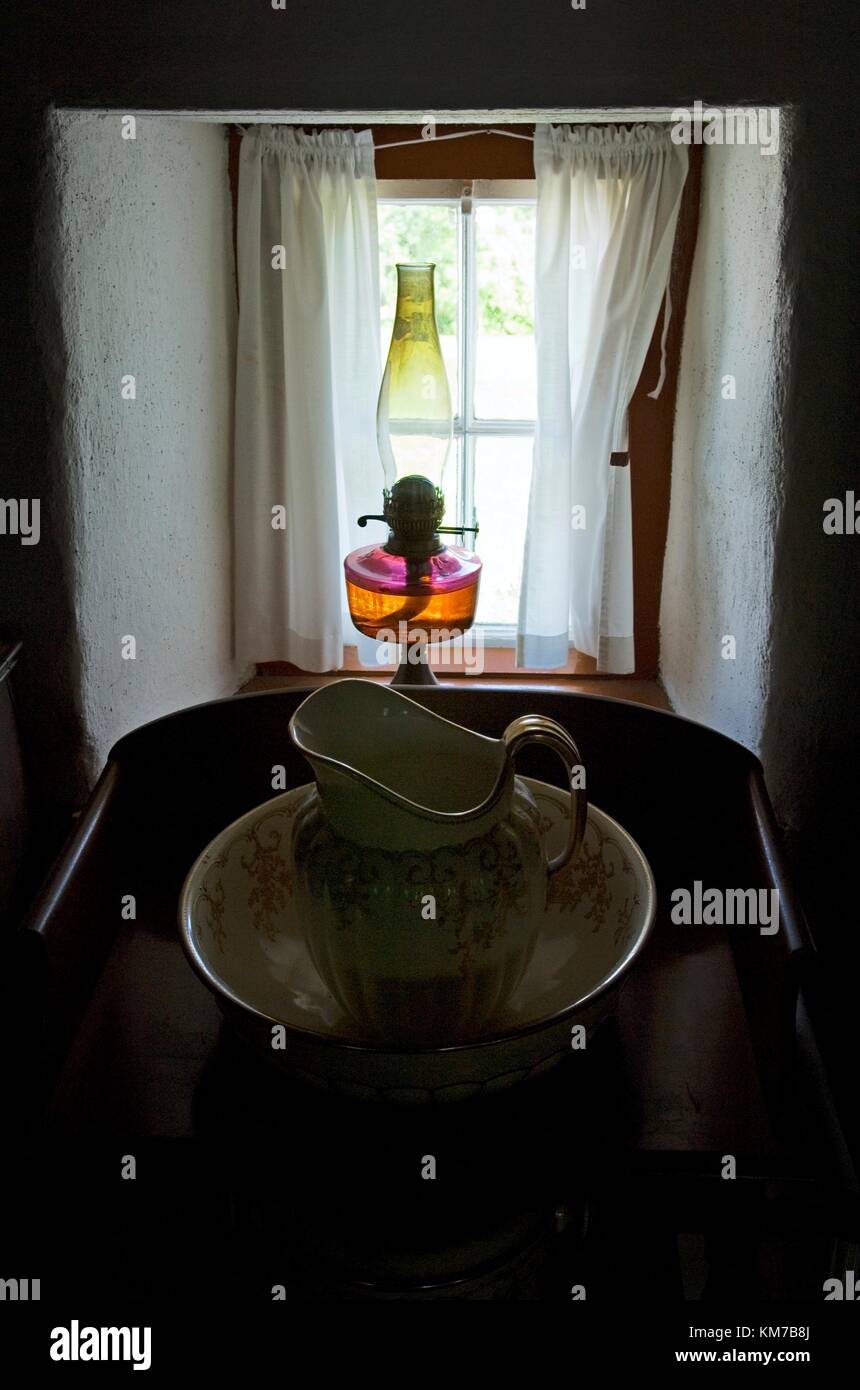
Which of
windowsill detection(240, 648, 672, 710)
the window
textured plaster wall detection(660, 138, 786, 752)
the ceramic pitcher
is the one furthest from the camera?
windowsill detection(240, 648, 672, 710)

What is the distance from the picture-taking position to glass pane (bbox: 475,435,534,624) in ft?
9.84

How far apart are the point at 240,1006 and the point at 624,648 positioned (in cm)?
227

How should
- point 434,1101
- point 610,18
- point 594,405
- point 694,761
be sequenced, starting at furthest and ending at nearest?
point 594,405, point 610,18, point 694,761, point 434,1101

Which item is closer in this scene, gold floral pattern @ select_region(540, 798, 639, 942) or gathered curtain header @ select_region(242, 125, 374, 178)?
gold floral pattern @ select_region(540, 798, 639, 942)

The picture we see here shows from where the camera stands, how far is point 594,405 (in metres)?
2.77

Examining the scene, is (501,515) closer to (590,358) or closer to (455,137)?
(590,358)

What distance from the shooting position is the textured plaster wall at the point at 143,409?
1630 millimetres

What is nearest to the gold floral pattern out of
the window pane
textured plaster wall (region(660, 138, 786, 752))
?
textured plaster wall (region(660, 138, 786, 752))

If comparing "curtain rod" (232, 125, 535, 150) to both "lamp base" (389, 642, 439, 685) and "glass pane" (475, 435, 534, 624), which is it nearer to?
"glass pane" (475, 435, 534, 624)

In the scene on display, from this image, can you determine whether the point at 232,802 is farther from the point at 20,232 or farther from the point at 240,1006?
the point at 20,232

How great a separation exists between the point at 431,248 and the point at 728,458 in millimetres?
1016

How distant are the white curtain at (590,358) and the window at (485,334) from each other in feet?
0.41

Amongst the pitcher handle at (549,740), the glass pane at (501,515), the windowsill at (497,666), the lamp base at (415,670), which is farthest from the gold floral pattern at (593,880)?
the glass pane at (501,515)

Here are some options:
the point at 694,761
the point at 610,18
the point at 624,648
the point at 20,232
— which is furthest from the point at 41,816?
the point at 624,648
